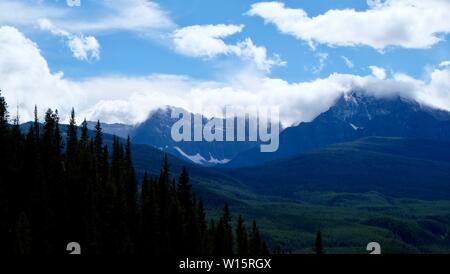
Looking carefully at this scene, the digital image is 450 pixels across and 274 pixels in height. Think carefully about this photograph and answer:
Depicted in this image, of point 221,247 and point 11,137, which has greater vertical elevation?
point 11,137

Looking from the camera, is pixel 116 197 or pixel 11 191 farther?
pixel 116 197

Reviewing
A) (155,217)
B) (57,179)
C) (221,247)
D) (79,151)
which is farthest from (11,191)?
(221,247)

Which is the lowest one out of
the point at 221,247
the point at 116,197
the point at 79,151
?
the point at 221,247

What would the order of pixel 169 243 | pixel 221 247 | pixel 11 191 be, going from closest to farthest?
pixel 11 191
pixel 169 243
pixel 221 247

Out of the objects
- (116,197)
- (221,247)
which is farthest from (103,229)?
(221,247)

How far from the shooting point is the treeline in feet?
405

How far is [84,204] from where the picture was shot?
12950 centimetres

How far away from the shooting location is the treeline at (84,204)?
123438 millimetres
